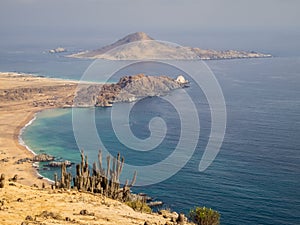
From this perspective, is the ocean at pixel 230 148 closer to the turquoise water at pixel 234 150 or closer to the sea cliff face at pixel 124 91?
the turquoise water at pixel 234 150

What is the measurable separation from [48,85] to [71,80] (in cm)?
1462

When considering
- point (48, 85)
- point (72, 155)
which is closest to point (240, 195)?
point (72, 155)

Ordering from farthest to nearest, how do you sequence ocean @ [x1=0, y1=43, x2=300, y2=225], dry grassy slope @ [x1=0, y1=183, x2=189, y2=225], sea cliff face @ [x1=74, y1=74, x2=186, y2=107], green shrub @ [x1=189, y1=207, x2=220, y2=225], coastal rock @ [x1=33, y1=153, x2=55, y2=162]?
sea cliff face @ [x1=74, y1=74, x2=186, y2=107]
coastal rock @ [x1=33, y1=153, x2=55, y2=162]
ocean @ [x1=0, y1=43, x2=300, y2=225]
green shrub @ [x1=189, y1=207, x2=220, y2=225]
dry grassy slope @ [x1=0, y1=183, x2=189, y2=225]

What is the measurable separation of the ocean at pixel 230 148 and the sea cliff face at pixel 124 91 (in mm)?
4392

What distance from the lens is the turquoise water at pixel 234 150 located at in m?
51.5

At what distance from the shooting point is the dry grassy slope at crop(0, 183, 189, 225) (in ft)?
80.7

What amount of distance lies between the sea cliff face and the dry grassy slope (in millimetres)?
85779

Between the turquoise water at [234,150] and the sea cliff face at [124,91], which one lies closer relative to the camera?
the turquoise water at [234,150]

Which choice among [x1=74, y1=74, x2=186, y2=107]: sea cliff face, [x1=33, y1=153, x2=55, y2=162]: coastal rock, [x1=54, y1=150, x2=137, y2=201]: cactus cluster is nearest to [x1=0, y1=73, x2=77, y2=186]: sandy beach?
[x1=33, y1=153, x2=55, y2=162]: coastal rock

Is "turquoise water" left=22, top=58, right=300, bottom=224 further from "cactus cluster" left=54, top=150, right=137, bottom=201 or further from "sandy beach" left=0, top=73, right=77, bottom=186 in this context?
"cactus cluster" left=54, top=150, right=137, bottom=201

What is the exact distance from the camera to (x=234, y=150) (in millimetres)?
72125

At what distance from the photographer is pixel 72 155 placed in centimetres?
7431

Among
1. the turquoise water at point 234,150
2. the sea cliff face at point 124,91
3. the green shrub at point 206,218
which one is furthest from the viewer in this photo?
the sea cliff face at point 124,91

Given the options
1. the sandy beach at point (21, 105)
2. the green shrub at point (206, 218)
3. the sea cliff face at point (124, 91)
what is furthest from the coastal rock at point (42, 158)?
the sea cliff face at point (124, 91)
